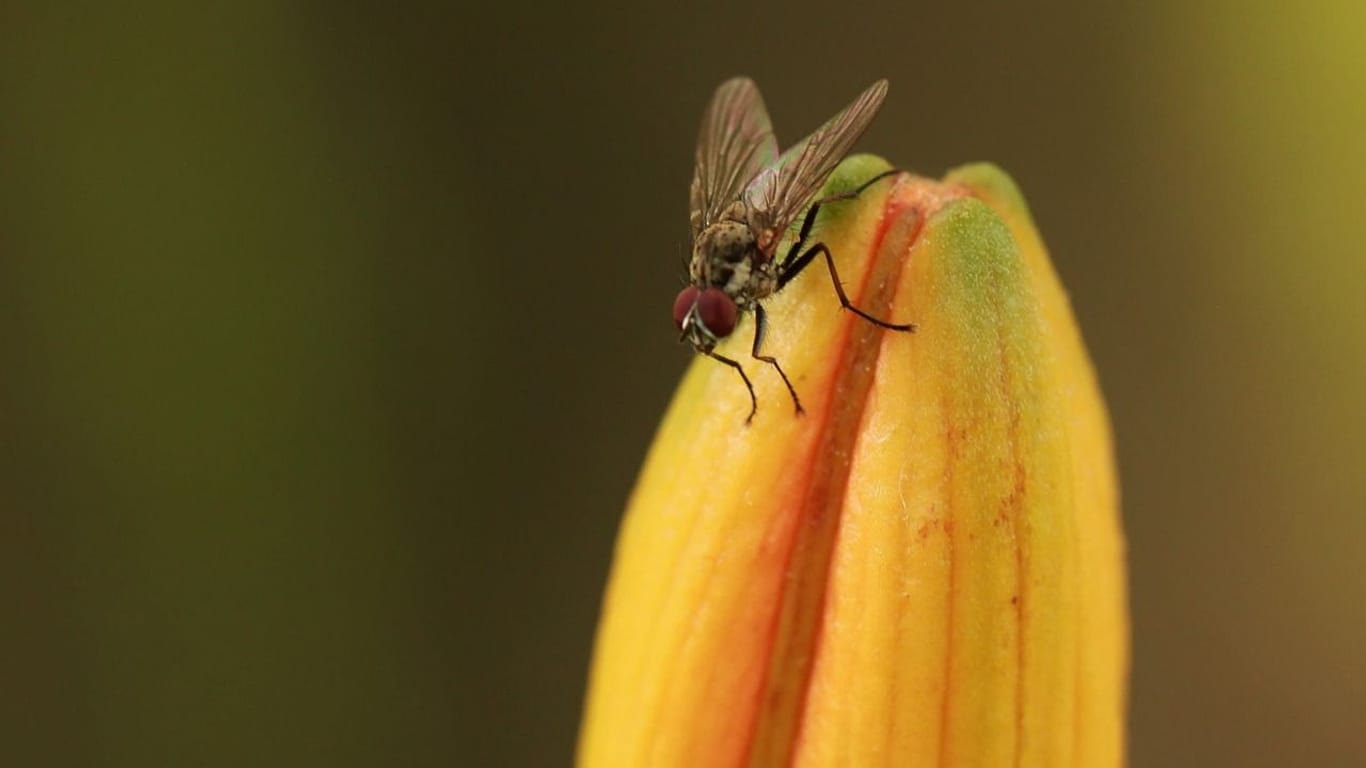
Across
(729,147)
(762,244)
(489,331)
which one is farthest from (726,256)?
(489,331)

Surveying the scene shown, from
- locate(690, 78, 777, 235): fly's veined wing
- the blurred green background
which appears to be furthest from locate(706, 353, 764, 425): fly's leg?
the blurred green background

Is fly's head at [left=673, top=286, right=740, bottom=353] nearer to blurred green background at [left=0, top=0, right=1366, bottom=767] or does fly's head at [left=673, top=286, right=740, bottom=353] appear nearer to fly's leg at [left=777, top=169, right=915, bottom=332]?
fly's leg at [left=777, top=169, right=915, bottom=332]

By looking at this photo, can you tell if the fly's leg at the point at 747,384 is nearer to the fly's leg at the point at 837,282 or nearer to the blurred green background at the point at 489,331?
the fly's leg at the point at 837,282

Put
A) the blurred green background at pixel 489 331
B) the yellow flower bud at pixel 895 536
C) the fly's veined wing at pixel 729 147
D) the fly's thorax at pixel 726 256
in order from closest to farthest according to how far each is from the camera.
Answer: the yellow flower bud at pixel 895 536
the fly's thorax at pixel 726 256
the fly's veined wing at pixel 729 147
the blurred green background at pixel 489 331

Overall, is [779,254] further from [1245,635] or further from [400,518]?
[1245,635]

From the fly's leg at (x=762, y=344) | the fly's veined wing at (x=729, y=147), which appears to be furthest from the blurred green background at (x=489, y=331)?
the fly's leg at (x=762, y=344)

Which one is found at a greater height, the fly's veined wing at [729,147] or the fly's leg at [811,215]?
the fly's veined wing at [729,147]

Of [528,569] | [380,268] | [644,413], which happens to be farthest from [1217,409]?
[380,268]
